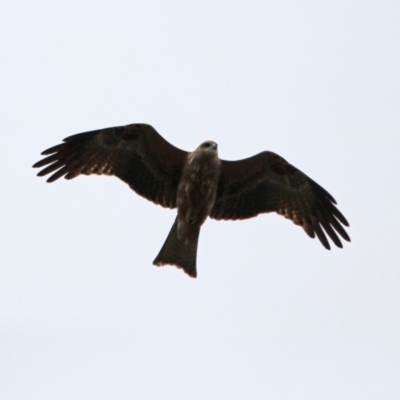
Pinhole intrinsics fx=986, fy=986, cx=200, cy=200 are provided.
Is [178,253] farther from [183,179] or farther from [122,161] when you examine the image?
[122,161]

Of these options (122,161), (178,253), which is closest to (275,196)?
(178,253)

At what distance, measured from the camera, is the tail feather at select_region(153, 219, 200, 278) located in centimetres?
1383

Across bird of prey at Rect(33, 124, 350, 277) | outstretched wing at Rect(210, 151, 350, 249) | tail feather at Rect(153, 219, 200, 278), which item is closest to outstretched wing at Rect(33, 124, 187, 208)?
bird of prey at Rect(33, 124, 350, 277)

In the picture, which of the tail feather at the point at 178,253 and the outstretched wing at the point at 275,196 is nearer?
the tail feather at the point at 178,253

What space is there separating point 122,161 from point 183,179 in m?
0.99

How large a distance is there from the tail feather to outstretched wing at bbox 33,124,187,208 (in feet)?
1.70

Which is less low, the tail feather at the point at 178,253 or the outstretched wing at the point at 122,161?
the outstretched wing at the point at 122,161

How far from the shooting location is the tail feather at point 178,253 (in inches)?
544

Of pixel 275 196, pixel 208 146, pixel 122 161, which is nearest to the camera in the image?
pixel 208 146

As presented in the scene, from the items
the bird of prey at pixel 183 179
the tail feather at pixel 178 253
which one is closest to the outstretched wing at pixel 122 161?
the bird of prey at pixel 183 179

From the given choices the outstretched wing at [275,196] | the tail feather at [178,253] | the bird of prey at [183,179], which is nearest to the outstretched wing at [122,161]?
the bird of prey at [183,179]

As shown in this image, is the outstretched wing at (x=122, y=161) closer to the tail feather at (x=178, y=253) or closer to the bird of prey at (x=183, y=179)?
the bird of prey at (x=183, y=179)

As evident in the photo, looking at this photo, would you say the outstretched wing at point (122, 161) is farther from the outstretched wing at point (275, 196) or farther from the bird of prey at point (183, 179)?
the outstretched wing at point (275, 196)

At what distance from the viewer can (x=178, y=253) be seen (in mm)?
13898
